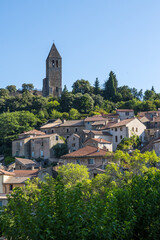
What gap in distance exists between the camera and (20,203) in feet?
84.1

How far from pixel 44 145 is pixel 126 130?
1497cm

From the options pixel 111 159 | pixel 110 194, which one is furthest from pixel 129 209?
pixel 111 159

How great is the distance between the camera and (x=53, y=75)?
119 meters

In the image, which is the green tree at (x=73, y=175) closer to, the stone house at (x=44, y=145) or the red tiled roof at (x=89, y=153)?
the red tiled roof at (x=89, y=153)

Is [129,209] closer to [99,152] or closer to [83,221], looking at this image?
[83,221]

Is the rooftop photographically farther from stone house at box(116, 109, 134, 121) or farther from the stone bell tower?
the stone bell tower

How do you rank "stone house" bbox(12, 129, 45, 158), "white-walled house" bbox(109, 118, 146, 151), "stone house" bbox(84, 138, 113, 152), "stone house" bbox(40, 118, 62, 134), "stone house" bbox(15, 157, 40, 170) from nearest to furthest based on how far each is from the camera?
1. "stone house" bbox(84, 138, 113, 152)
2. "stone house" bbox(15, 157, 40, 170)
3. "white-walled house" bbox(109, 118, 146, 151)
4. "stone house" bbox(12, 129, 45, 158)
5. "stone house" bbox(40, 118, 62, 134)

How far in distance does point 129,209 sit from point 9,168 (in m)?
41.4

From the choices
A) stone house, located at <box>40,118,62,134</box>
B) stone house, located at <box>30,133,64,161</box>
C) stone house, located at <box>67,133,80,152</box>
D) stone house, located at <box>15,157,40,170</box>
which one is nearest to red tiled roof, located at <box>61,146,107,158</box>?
stone house, located at <box>15,157,40,170</box>

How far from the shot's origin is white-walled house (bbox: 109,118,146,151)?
220 ft

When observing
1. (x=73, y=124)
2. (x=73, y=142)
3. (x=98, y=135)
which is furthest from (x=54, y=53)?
(x=98, y=135)

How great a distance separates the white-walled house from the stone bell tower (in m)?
49.5

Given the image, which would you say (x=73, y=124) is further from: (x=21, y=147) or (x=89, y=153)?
(x=89, y=153)

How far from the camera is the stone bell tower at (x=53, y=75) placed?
117062 mm
